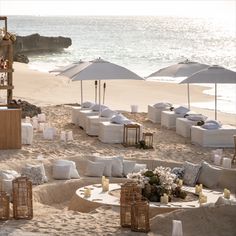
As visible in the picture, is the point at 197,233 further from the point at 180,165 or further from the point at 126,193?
the point at 180,165

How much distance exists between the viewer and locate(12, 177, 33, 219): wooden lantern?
11.4m

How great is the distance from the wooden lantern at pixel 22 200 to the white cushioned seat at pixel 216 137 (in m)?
7.26

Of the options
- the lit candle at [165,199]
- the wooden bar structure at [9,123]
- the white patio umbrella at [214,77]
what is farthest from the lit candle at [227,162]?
the wooden bar structure at [9,123]

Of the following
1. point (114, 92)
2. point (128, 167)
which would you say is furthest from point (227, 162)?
point (114, 92)

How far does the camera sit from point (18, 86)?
3725 cm

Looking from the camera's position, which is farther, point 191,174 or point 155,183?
point 191,174

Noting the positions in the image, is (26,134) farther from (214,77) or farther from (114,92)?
(114,92)

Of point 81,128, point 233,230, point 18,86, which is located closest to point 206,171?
point 233,230

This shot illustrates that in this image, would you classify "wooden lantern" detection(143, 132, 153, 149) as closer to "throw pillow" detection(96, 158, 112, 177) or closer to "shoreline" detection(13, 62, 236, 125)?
"throw pillow" detection(96, 158, 112, 177)

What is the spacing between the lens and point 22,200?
38.0 ft

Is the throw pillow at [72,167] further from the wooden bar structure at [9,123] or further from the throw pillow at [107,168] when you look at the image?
the wooden bar structure at [9,123]

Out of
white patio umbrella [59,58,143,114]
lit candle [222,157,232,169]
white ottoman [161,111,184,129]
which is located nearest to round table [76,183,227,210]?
lit candle [222,157,232,169]

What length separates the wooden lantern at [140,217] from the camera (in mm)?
10797

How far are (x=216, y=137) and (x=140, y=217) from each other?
24.9 feet
